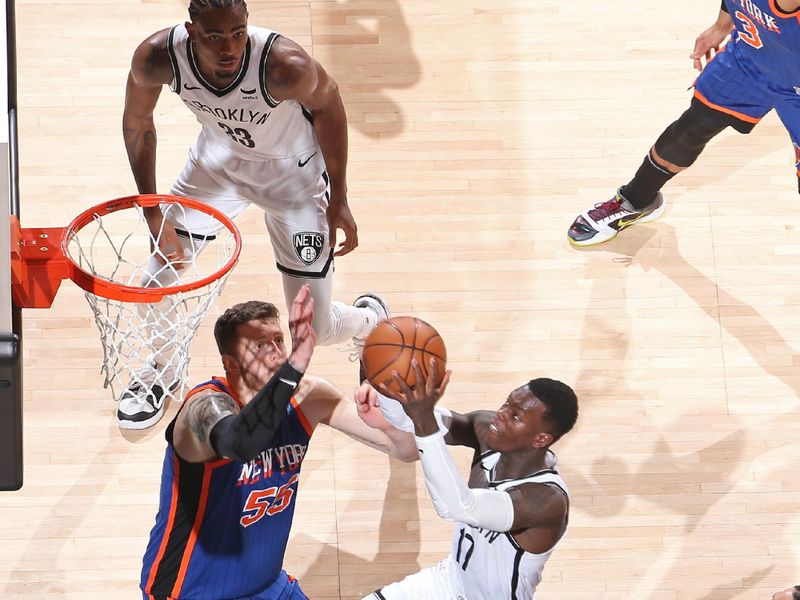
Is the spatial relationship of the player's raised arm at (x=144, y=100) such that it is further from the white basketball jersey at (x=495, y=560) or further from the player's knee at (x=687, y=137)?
the player's knee at (x=687, y=137)

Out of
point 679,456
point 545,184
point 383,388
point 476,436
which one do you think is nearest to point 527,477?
point 476,436

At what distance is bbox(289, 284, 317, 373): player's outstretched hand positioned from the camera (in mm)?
3186

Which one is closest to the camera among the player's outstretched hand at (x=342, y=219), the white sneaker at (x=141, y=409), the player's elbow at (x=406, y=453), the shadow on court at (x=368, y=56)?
the player's elbow at (x=406, y=453)

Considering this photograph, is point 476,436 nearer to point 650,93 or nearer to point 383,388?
point 383,388

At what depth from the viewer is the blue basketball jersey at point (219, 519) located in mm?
3605

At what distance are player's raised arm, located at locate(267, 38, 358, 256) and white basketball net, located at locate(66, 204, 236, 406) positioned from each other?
0.46m

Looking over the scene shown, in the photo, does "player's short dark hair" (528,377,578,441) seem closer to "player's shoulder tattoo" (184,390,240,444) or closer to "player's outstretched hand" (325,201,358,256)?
"player's shoulder tattoo" (184,390,240,444)

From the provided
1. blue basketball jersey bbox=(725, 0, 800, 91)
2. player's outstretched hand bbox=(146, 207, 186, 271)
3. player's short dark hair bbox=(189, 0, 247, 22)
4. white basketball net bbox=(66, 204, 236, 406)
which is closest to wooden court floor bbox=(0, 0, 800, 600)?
white basketball net bbox=(66, 204, 236, 406)

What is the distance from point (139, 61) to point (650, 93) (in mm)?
3017

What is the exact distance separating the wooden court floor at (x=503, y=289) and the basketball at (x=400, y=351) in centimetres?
150

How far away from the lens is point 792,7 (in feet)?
12.8

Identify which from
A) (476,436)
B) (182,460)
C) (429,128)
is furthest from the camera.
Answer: (429,128)

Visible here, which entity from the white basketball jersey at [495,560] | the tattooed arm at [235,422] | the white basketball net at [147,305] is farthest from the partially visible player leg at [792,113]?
the tattooed arm at [235,422]

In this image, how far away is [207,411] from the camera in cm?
343
